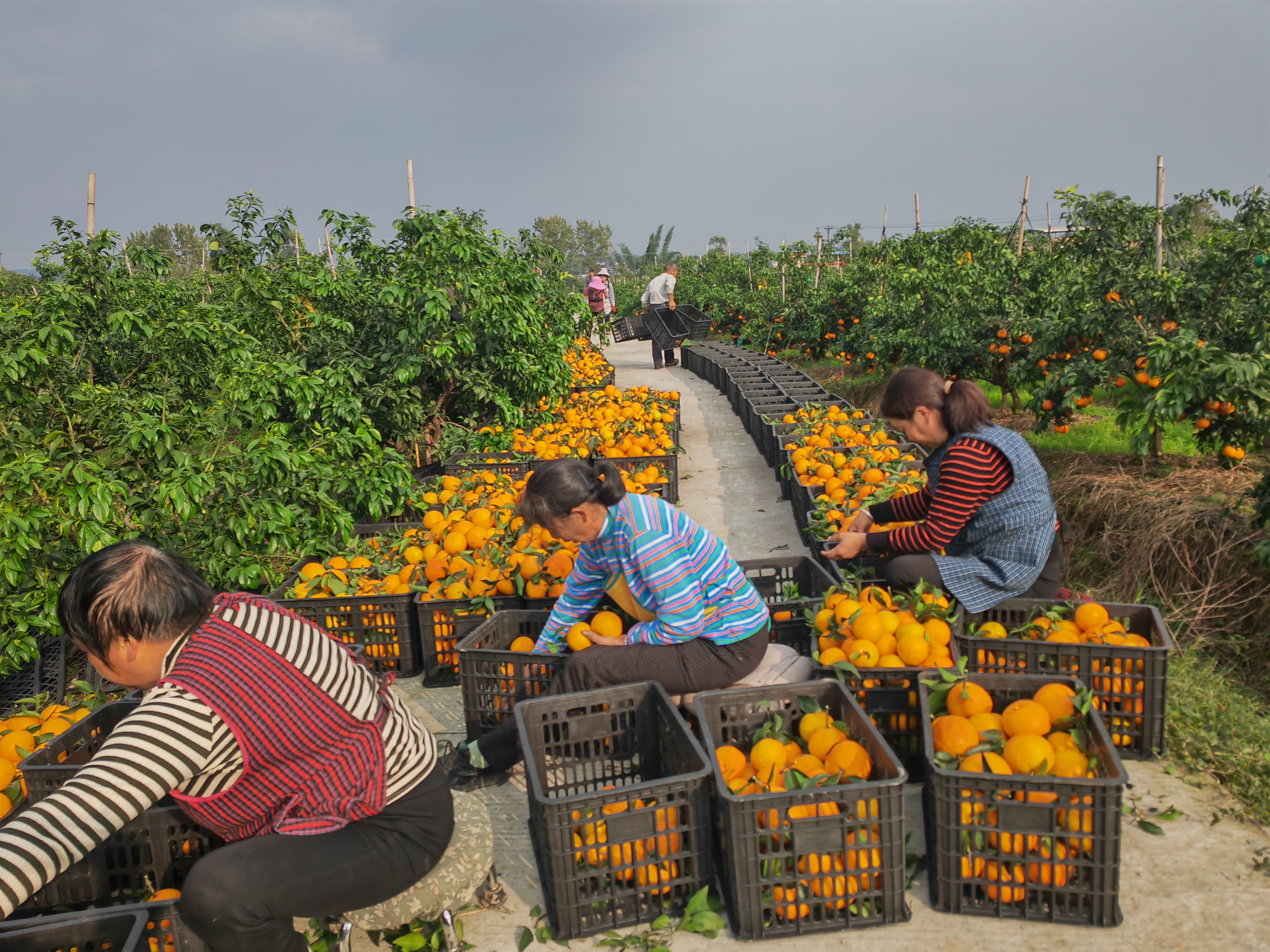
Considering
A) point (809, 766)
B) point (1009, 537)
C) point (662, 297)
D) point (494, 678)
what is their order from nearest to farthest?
1. point (809, 766)
2. point (494, 678)
3. point (1009, 537)
4. point (662, 297)

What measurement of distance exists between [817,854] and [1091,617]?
1.56 m

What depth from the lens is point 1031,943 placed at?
212cm

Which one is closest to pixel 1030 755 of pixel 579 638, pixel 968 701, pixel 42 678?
pixel 968 701

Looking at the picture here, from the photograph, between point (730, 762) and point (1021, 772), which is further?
point (730, 762)

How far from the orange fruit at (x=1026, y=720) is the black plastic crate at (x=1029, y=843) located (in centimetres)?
16

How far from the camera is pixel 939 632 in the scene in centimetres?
288

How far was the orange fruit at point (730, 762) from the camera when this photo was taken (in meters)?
2.38

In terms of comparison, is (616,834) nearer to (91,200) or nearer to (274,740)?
(274,740)

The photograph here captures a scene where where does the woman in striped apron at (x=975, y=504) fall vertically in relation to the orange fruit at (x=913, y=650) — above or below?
above

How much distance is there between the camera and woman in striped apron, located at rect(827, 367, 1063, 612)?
3.24m

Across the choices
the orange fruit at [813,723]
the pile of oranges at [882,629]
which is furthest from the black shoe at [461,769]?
the pile of oranges at [882,629]

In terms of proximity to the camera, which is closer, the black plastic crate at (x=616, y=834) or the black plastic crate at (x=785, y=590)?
the black plastic crate at (x=616, y=834)

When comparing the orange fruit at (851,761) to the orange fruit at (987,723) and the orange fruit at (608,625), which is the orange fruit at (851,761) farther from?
the orange fruit at (608,625)

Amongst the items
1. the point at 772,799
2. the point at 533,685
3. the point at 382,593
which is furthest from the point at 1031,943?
the point at 382,593
